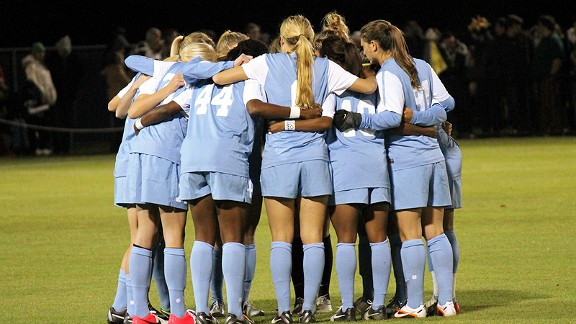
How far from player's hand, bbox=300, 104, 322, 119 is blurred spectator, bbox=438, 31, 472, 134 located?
A: 714 inches

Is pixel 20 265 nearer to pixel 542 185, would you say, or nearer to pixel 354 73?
pixel 354 73

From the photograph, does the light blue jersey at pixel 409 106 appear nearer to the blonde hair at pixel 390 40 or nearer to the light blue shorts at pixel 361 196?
the blonde hair at pixel 390 40

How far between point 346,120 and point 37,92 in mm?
17170

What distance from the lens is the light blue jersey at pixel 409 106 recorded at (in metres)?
7.71

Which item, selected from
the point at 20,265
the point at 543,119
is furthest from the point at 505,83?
the point at 20,265

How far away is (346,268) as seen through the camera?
7.66 metres

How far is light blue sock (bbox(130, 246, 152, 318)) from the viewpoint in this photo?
756 cm

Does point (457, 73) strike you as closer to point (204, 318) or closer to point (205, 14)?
point (205, 14)

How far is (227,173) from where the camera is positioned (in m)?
7.36

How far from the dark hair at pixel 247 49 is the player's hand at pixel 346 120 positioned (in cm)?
70

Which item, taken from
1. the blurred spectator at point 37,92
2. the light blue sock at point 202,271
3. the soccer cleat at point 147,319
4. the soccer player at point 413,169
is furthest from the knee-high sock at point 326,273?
the blurred spectator at point 37,92

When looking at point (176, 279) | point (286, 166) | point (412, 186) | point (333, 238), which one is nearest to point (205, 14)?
point (333, 238)

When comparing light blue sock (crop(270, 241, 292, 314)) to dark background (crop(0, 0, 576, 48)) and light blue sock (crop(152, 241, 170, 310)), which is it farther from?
dark background (crop(0, 0, 576, 48))

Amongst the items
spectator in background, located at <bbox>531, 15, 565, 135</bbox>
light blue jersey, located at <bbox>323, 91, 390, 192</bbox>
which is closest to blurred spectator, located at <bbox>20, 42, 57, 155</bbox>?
spectator in background, located at <bbox>531, 15, 565, 135</bbox>
